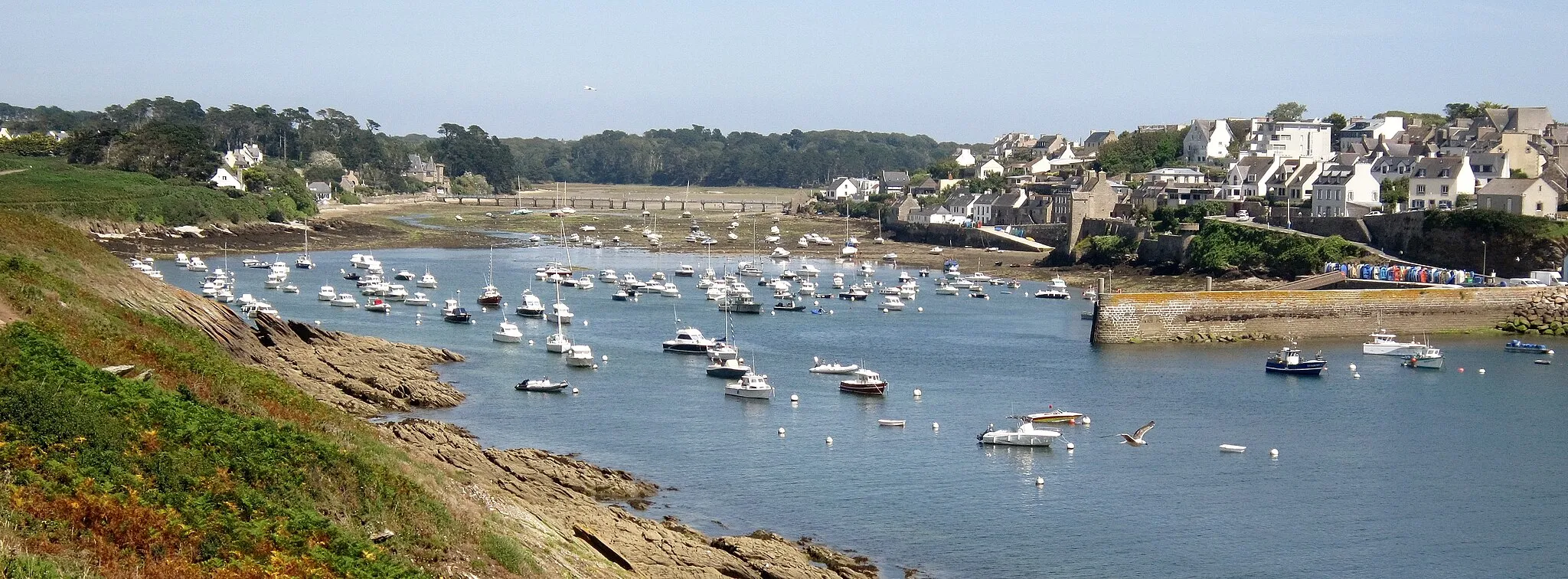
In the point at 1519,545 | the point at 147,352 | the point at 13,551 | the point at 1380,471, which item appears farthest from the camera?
the point at 1380,471

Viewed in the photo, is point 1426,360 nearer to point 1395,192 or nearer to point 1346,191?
point 1346,191

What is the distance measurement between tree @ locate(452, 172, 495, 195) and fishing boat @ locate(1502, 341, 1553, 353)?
379 ft

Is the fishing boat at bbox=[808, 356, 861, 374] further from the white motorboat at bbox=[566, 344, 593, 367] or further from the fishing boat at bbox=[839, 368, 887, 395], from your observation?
the white motorboat at bbox=[566, 344, 593, 367]

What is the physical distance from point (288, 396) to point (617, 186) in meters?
171

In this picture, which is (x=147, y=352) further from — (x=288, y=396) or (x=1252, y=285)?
(x=1252, y=285)

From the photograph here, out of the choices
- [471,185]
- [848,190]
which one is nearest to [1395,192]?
[848,190]

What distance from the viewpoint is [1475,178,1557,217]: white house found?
208ft

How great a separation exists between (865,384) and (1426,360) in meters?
17.5

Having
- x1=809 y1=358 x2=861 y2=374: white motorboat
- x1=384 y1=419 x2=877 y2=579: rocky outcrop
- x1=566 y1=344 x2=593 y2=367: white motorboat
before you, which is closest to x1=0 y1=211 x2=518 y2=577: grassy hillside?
x1=384 y1=419 x2=877 y2=579: rocky outcrop

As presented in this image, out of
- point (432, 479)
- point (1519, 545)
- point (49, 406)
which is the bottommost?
point (1519, 545)

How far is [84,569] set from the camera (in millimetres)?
12078

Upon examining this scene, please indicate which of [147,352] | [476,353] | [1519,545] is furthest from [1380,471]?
[476,353]

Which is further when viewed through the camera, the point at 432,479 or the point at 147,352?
the point at 147,352

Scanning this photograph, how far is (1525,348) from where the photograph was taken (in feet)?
157
